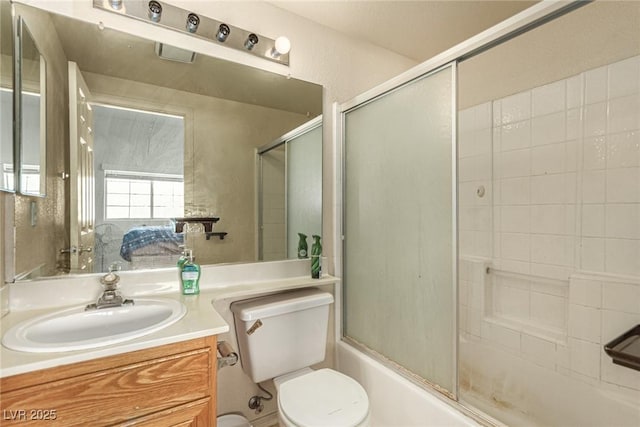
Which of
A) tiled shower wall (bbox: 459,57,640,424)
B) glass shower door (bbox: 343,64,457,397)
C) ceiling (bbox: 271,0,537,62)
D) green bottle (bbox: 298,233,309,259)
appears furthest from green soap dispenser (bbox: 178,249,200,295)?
tiled shower wall (bbox: 459,57,640,424)

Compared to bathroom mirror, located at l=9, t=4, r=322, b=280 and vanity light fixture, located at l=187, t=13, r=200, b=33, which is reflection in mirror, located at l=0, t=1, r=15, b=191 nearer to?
bathroom mirror, located at l=9, t=4, r=322, b=280

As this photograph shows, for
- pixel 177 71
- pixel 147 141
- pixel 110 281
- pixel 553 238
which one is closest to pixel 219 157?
pixel 147 141

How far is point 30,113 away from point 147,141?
390 millimetres

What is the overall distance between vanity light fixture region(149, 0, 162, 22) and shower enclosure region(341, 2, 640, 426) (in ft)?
3.47

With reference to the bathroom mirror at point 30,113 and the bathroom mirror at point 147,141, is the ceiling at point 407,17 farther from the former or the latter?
the bathroom mirror at point 30,113

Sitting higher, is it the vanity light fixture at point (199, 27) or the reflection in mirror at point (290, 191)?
the vanity light fixture at point (199, 27)

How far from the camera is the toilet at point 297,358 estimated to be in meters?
1.16

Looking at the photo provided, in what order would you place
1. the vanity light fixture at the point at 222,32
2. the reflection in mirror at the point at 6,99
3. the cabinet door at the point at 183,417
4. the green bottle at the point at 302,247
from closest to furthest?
the cabinet door at the point at 183,417 < the reflection in mirror at the point at 6,99 < the vanity light fixture at the point at 222,32 < the green bottle at the point at 302,247

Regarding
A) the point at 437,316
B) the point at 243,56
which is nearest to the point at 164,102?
the point at 243,56

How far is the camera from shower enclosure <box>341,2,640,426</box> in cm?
134

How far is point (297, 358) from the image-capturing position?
1.52m

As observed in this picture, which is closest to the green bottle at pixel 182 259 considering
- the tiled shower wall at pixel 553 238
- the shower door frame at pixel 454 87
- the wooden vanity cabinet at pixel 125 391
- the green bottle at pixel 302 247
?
the wooden vanity cabinet at pixel 125 391

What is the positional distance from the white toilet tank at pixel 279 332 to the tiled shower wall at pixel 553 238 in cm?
117

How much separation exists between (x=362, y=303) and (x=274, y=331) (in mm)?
576
